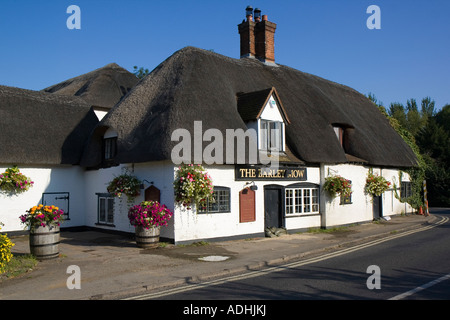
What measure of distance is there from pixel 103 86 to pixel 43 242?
1555 cm

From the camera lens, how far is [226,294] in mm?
7879

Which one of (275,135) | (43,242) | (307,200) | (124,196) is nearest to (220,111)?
(275,135)

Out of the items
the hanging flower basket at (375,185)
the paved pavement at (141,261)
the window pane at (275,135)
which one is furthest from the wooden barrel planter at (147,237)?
the hanging flower basket at (375,185)

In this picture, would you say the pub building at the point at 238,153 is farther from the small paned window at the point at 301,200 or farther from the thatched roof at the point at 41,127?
the thatched roof at the point at 41,127

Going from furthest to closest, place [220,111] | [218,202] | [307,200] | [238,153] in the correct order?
[307,200], [220,111], [238,153], [218,202]

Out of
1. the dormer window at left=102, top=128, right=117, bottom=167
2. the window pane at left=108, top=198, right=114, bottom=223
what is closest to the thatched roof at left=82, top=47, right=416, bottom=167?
the dormer window at left=102, top=128, right=117, bottom=167

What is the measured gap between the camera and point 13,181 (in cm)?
1692

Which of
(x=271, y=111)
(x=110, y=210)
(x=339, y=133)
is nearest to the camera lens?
(x=271, y=111)

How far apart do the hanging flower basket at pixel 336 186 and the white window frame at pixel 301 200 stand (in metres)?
0.59

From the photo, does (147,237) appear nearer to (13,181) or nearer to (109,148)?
(109,148)

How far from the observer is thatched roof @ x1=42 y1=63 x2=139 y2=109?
77.5ft

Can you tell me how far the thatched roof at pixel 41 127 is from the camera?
17.5m

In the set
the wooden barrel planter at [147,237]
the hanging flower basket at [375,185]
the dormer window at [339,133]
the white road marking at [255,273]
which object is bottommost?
the white road marking at [255,273]

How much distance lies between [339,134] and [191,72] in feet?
31.4
